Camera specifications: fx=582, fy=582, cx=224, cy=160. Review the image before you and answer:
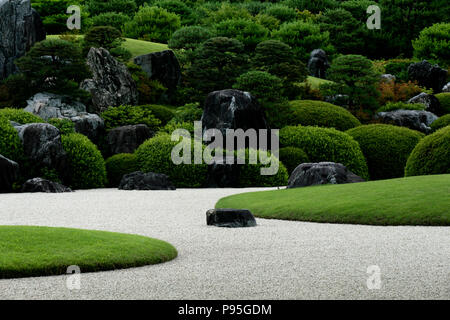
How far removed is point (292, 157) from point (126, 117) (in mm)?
6373

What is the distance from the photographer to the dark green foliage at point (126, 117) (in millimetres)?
20578

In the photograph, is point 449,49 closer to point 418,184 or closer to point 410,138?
point 410,138

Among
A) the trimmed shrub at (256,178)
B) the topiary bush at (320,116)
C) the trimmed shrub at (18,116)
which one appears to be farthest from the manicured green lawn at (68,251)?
the topiary bush at (320,116)

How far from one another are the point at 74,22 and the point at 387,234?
28817 mm

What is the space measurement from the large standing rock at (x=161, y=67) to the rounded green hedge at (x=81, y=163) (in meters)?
9.63

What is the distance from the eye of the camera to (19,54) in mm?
23438

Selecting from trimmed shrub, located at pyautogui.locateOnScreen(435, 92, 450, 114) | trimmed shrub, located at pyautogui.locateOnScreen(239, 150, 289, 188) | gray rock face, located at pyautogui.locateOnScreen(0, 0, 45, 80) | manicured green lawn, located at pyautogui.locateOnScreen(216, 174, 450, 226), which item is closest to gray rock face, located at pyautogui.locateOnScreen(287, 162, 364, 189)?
manicured green lawn, located at pyautogui.locateOnScreen(216, 174, 450, 226)

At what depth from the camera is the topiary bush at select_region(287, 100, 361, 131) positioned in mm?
21328

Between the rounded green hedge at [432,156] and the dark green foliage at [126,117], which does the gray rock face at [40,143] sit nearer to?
the dark green foliage at [126,117]

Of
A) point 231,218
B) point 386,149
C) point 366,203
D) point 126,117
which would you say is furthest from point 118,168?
point 366,203

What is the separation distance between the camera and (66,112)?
1942cm

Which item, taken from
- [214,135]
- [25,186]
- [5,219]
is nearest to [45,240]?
[5,219]

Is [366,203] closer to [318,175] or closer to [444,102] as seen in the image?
[318,175]

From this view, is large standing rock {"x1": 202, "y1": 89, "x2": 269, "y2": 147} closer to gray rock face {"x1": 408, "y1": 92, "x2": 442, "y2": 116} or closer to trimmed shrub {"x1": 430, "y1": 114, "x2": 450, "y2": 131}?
trimmed shrub {"x1": 430, "y1": 114, "x2": 450, "y2": 131}
